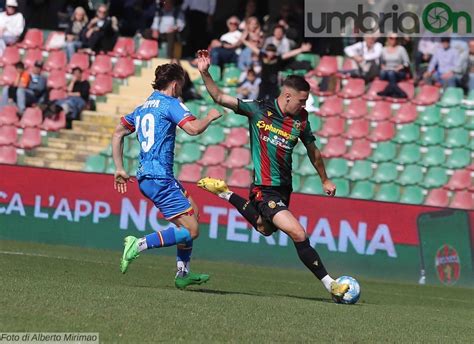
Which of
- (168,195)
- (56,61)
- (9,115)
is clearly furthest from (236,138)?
(168,195)

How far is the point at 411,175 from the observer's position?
21000 millimetres

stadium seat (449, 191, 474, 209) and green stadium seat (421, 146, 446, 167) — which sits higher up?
green stadium seat (421, 146, 446, 167)

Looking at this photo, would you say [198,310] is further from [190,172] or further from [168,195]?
[190,172]

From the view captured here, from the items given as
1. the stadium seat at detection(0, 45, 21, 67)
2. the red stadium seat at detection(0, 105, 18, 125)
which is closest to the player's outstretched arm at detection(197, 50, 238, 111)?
the red stadium seat at detection(0, 105, 18, 125)

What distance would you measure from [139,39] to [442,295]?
1132cm

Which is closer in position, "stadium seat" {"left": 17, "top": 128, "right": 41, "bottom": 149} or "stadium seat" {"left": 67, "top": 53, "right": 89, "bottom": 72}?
"stadium seat" {"left": 17, "top": 128, "right": 41, "bottom": 149}

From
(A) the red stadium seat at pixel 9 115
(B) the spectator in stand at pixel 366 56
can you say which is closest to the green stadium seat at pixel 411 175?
(B) the spectator in stand at pixel 366 56

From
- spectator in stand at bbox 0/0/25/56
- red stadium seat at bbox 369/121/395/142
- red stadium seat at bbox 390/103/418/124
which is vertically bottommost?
red stadium seat at bbox 369/121/395/142

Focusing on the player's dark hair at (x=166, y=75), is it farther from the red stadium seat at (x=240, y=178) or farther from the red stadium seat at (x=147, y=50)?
the red stadium seat at (x=147, y=50)

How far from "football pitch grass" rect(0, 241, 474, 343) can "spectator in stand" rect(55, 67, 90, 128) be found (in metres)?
8.71

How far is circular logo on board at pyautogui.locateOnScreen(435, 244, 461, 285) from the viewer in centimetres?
1823

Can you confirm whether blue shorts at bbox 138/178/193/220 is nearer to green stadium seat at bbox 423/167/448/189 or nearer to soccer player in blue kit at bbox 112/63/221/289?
soccer player in blue kit at bbox 112/63/221/289

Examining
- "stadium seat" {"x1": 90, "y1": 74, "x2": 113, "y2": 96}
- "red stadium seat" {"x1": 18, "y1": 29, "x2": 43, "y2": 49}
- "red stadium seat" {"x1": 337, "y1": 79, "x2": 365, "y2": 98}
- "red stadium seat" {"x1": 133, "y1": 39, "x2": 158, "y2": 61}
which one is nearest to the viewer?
"red stadium seat" {"x1": 337, "y1": 79, "x2": 365, "y2": 98}

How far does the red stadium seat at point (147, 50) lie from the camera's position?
81.6ft
